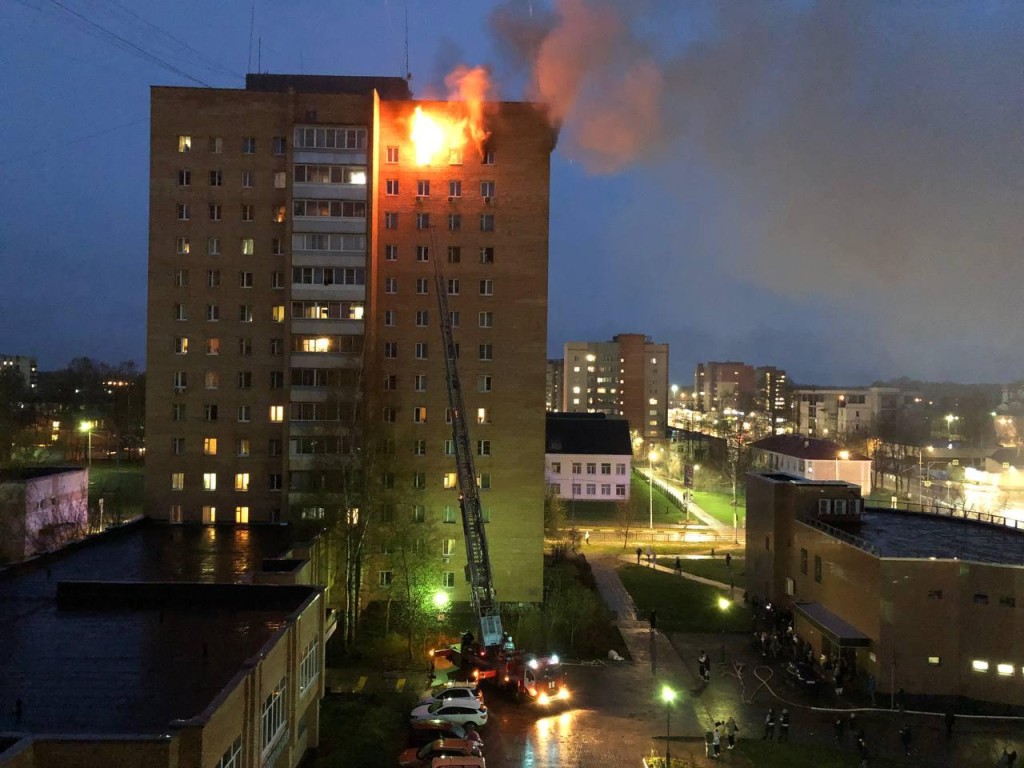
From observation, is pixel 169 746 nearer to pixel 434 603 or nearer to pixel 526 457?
pixel 434 603

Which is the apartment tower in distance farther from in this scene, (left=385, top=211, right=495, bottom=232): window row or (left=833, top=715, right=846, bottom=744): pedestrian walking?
(left=833, top=715, right=846, bottom=744): pedestrian walking

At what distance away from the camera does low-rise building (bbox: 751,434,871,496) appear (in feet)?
213

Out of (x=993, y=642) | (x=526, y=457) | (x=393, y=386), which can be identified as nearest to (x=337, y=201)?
(x=393, y=386)

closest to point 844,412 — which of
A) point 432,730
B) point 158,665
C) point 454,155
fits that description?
point 454,155

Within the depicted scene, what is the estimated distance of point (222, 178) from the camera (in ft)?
111

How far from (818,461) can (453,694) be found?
52901 mm

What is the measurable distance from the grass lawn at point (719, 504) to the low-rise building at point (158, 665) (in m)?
44.1

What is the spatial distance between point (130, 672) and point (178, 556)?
12.7 metres

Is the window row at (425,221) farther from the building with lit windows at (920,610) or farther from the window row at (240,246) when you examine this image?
the building with lit windows at (920,610)

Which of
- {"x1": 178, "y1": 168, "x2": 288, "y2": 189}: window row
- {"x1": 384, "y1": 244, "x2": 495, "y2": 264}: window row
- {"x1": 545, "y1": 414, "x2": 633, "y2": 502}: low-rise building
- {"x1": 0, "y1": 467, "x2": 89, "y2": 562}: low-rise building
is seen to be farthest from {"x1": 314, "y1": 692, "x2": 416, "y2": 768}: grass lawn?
{"x1": 545, "y1": 414, "x2": 633, "y2": 502}: low-rise building

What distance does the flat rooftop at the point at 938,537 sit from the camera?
2597 cm

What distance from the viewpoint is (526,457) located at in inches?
1350

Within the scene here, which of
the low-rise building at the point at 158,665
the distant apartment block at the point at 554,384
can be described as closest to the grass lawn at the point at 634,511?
the low-rise building at the point at 158,665

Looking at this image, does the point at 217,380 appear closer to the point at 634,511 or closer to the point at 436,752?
the point at 436,752
